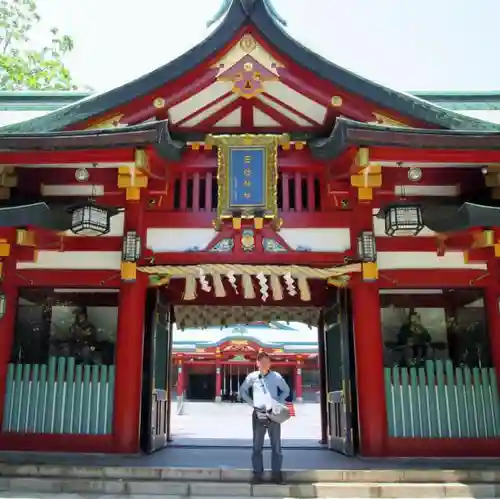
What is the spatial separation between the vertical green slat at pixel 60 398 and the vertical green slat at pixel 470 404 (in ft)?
20.7

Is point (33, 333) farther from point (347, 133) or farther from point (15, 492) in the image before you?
point (347, 133)

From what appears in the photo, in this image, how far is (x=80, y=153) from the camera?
26.8 feet

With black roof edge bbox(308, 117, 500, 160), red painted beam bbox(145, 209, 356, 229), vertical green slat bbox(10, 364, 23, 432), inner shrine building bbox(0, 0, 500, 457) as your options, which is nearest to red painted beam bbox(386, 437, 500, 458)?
inner shrine building bbox(0, 0, 500, 457)

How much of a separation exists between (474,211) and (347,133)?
2.04 m

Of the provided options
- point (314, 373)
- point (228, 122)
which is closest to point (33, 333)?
point (228, 122)

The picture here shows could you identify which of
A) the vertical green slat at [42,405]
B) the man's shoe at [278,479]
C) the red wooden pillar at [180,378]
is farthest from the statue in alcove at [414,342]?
the red wooden pillar at [180,378]

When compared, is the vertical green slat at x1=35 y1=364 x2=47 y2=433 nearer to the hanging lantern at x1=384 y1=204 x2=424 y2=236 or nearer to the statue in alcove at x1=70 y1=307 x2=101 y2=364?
the statue in alcove at x1=70 y1=307 x2=101 y2=364

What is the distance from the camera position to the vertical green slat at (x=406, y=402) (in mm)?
8383

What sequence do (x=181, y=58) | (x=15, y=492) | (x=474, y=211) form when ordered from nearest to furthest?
(x=15, y=492) → (x=474, y=211) → (x=181, y=58)

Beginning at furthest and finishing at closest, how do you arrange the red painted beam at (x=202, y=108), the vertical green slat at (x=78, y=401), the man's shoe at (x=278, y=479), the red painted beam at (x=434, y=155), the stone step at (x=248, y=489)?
1. the red painted beam at (x=202, y=108)
2. the vertical green slat at (x=78, y=401)
3. the red painted beam at (x=434, y=155)
4. the man's shoe at (x=278, y=479)
5. the stone step at (x=248, y=489)

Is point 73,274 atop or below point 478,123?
below

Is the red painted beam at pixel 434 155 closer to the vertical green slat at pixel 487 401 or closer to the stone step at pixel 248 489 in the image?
the vertical green slat at pixel 487 401

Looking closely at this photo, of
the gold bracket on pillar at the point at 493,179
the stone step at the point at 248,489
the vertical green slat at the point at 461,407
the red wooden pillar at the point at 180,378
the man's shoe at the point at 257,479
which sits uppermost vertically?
the gold bracket on pillar at the point at 493,179

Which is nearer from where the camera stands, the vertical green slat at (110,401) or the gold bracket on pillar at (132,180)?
the vertical green slat at (110,401)
